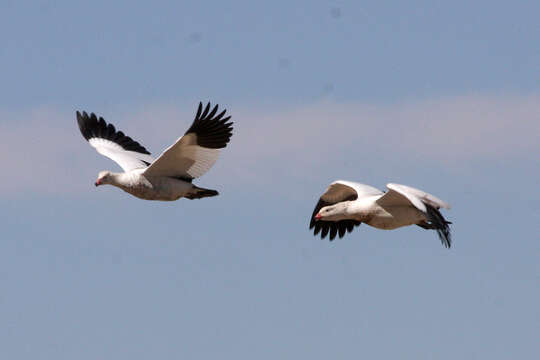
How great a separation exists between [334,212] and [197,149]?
3.04 m

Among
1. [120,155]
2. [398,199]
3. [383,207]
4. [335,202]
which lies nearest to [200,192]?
[335,202]

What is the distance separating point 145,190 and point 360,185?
14.2 ft

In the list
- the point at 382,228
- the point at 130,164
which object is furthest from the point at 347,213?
the point at 130,164

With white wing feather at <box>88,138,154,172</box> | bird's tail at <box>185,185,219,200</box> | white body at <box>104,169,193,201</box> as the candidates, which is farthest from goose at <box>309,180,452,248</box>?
white wing feather at <box>88,138,154,172</box>

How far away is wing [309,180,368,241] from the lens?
959 inches

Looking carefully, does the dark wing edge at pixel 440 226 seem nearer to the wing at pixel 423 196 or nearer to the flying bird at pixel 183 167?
the wing at pixel 423 196

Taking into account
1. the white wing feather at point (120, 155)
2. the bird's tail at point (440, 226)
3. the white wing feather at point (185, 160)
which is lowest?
the bird's tail at point (440, 226)

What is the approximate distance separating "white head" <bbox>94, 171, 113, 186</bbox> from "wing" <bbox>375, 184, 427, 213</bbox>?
554 cm

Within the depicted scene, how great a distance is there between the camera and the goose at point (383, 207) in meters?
20.8

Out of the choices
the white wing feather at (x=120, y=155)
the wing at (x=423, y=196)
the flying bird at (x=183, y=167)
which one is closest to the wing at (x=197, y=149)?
the flying bird at (x=183, y=167)

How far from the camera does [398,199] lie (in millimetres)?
22125

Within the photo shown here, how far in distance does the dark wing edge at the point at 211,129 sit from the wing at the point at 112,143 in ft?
9.54

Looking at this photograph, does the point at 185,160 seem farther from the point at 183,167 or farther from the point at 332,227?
the point at 332,227

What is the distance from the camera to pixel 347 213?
23.2m
